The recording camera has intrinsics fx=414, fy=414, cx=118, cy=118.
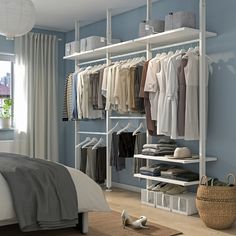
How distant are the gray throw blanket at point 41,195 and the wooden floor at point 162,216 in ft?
3.40

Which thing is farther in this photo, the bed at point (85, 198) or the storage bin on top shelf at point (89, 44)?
the storage bin on top shelf at point (89, 44)

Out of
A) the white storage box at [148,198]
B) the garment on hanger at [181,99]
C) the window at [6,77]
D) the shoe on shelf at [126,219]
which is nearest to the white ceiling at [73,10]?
the window at [6,77]

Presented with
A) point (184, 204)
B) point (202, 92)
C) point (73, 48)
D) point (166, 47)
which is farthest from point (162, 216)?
point (73, 48)

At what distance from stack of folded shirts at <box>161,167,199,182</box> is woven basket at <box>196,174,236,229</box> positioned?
0.43 metres

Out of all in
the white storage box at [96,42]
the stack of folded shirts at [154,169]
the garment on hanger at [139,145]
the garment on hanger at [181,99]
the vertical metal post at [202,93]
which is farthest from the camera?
the white storage box at [96,42]

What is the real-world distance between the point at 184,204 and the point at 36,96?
315 cm

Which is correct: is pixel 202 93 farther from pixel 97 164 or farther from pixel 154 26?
pixel 97 164

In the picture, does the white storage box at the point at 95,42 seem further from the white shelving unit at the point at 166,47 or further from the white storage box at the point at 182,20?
the white storage box at the point at 182,20

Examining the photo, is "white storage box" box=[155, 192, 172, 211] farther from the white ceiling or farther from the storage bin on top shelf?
the white ceiling

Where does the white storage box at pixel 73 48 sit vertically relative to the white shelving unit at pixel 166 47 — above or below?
above


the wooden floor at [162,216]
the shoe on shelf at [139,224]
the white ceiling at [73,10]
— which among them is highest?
the white ceiling at [73,10]

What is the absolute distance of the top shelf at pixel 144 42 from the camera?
4324 mm

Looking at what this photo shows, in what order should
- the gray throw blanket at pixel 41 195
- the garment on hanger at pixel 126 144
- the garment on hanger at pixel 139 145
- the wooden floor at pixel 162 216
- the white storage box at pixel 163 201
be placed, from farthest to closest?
the garment on hanger at pixel 126 144, the garment on hanger at pixel 139 145, the white storage box at pixel 163 201, the wooden floor at pixel 162 216, the gray throw blanket at pixel 41 195

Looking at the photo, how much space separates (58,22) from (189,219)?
12.1ft
